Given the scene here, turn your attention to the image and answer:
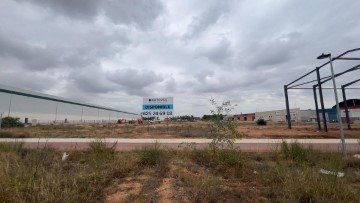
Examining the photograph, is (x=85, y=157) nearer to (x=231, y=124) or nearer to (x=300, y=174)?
(x=231, y=124)

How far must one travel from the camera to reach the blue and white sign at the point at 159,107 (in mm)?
27062

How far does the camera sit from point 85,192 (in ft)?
16.6

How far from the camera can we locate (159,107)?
27094 millimetres

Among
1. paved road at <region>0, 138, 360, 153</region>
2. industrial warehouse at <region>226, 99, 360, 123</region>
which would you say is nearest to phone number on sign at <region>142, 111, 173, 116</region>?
paved road at <region>0, 138, 360, 153</region>

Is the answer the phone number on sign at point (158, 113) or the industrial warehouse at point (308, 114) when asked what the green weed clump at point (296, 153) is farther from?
the industrial warehouse at point (308, 114)

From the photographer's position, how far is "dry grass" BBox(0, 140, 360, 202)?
15.1 feet

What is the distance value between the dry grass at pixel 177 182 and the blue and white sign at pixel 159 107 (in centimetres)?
1854

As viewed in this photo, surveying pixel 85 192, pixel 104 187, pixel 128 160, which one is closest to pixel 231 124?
pixel 128 160

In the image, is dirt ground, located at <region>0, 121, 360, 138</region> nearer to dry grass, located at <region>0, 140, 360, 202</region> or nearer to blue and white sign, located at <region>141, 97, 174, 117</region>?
blue and white sign, located at <region>141, 97, 174, 117</region>

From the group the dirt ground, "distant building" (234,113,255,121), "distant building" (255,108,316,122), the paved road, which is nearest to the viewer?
the paved road

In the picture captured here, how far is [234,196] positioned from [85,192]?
3152 mm

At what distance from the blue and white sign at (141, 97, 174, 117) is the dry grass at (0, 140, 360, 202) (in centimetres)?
1854

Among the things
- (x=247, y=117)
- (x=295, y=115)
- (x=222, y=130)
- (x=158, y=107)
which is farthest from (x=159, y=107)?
(x=247, y=117)

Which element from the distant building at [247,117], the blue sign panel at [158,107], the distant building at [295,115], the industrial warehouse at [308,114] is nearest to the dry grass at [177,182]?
the blue sign panel at [158,107]
